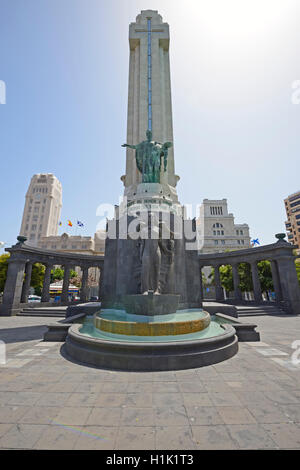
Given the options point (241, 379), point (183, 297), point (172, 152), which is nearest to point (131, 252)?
point (183, 297)

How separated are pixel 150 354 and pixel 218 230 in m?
81.1

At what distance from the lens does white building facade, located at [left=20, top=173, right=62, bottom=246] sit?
116m

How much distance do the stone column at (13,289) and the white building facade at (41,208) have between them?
320ft

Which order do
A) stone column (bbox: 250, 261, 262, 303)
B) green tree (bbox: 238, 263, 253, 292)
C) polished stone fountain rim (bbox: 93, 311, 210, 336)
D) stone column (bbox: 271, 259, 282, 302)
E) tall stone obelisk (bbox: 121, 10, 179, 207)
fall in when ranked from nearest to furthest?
polished stone fountain rim (bbox: 93, 311, 210, 336) → stone column (bbox: 271, 259, 282, 302) → stone column (bbox: 250, 261, 262, 303) → tall stone obelisk (bbox: 121, 10, 179, 207) → green tree (bbox: 238, 263, 253, 292)

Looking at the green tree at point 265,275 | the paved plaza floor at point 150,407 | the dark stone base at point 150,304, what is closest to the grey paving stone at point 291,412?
the paved plaza floor at point 150,407

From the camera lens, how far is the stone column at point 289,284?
934 inches

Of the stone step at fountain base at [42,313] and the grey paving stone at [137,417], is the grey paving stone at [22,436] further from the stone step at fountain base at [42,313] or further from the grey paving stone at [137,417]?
the stone step at fountain base at [42,313]

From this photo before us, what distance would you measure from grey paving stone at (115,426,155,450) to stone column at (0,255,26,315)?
24.6m

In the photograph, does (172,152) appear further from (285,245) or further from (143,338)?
(143,338)

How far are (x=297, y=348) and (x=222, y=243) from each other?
7183 centimetres

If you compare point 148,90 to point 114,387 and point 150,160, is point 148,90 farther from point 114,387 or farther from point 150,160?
point 114,387

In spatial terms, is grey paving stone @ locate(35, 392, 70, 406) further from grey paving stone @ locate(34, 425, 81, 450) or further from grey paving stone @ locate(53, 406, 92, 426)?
grey paving stone @ locate(34, 425, 81, 450)

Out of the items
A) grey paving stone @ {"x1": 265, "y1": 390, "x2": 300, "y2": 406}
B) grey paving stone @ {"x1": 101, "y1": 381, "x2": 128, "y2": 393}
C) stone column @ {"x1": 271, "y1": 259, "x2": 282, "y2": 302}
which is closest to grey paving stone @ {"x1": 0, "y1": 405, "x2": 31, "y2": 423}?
grey paving stone @ {"x1": 101, "y1": 381, "x2": 128, "y2": 393}

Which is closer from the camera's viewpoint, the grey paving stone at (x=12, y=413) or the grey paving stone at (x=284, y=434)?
the grey paving stone at (x=284, y=434)
